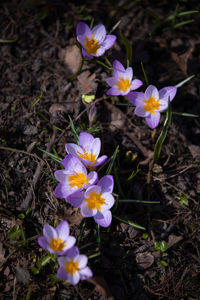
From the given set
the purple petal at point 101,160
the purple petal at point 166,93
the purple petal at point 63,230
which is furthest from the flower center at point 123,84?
the purple petal at point 63,230

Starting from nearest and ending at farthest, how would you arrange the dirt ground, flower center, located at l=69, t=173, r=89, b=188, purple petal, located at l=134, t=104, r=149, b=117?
flower center, located at l=69, t=173, r=89, b=188
the dirt ground
purple petal, located at l=134, t=104, r=149, b=117

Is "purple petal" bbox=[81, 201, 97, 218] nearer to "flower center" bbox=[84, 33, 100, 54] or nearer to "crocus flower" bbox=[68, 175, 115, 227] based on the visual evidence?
"crocus flower" bbox=[68, 175, 115, 227]

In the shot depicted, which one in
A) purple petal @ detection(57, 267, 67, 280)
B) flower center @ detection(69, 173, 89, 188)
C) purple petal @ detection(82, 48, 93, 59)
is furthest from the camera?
purple petal @ detection(82, 48, 93, 59)

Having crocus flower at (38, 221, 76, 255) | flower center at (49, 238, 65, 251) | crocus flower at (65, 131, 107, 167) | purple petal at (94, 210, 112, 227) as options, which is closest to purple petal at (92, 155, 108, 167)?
crocus flower at (65, 131, 107, 167)

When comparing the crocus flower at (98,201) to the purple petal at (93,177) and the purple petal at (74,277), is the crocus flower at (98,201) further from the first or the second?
the purple petal at (74,277)

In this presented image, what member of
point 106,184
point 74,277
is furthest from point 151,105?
point 74,277

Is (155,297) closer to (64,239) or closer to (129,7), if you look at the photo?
(64,239)
